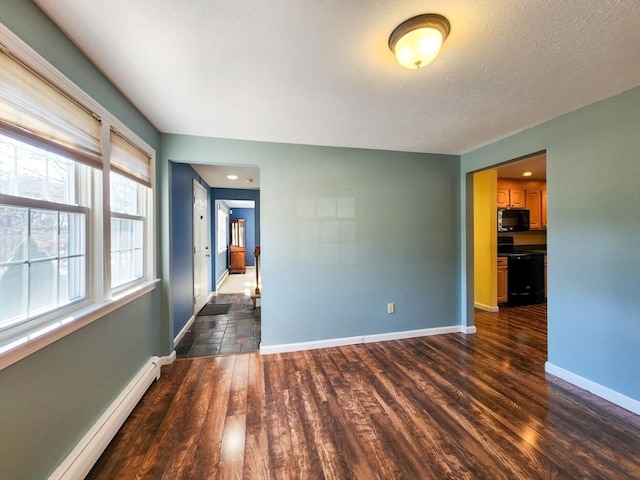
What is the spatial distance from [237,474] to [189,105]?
2538 millimetres

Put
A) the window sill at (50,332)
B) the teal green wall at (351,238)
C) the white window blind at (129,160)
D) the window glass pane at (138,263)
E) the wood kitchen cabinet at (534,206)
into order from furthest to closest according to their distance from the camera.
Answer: the wood kitchen cabinet at (534,206), the teal green wall at (351,238), the window glass pane at (138,263), the white window blind at (129,160), the window sill at (50,332)

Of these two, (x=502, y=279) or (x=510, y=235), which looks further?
(x=510, y=235)

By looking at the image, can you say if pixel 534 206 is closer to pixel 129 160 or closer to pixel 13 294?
pixel 129 160

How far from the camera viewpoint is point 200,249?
4562 mm

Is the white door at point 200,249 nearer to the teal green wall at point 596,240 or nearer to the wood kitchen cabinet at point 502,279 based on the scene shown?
the teal green wall at point 596,240

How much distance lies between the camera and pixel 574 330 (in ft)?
7.41

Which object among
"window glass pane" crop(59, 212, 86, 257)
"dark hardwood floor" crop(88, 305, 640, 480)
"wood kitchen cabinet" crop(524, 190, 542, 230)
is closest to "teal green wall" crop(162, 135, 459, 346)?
"dark hardwood floor" crop(88, 305, 640, 480)

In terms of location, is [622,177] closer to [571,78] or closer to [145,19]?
[571,78]

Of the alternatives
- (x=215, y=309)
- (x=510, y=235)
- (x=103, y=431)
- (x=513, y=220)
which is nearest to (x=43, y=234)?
(x=103, y=431)

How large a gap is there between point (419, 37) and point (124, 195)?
2318 millimetres

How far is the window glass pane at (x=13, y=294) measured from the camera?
3.54ft

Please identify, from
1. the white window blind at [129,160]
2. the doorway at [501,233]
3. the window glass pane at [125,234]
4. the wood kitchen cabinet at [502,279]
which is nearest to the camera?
the white window blind at [129,160]

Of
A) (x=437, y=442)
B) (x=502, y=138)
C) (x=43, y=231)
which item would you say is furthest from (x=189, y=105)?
(x=502, y=138)

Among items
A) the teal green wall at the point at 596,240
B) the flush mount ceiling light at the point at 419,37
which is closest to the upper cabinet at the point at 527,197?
the teal green wall at the point at 596,240
